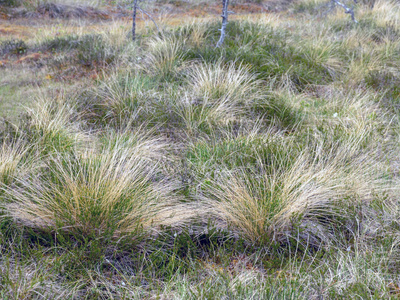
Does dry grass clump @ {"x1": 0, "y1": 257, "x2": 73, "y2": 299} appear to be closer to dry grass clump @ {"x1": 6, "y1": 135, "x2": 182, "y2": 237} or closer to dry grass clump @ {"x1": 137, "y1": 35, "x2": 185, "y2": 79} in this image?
dry grass clump @ {"x1": 6, "y1": 135, "x2": 182, "y2": 237}

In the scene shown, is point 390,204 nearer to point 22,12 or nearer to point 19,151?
point 19,151

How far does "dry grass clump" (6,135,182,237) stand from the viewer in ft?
9.72

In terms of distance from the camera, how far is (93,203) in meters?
2.99

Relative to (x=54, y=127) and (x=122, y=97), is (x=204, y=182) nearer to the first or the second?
(x=54, y=127)

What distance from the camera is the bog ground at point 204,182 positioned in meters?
2.64

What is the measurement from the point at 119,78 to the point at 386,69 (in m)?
4.47

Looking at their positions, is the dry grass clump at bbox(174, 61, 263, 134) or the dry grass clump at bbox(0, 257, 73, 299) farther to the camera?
the dry grass clump at bbox(174, 61, 263, 134)

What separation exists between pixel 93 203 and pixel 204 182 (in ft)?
3.24

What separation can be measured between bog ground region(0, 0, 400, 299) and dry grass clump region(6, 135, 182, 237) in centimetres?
1

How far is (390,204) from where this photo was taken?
3250 millimetres

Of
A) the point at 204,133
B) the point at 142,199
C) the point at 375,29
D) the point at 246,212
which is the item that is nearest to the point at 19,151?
the point at 142,199

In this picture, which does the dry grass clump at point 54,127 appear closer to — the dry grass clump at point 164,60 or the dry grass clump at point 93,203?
the dry grass clump at point 93,203

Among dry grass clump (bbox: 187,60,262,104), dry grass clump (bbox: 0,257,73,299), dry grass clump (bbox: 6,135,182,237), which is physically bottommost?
dry grass clump (bbox: 0,257,73,299)

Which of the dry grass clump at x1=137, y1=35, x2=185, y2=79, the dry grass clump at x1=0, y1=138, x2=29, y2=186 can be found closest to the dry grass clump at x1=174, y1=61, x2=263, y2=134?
the dry grass clump at x1=137, y1=35, x2=185, y2=79
